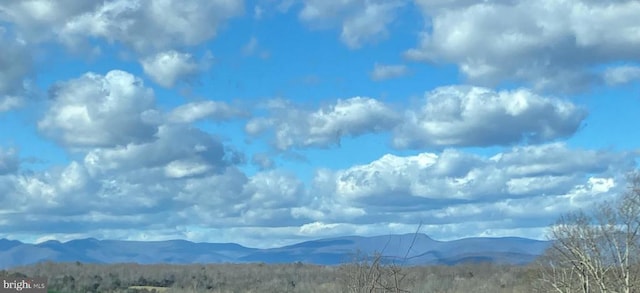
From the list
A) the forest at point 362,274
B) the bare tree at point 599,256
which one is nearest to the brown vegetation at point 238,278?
the forest at point 362,274

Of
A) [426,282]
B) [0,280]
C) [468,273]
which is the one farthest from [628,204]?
[468,273]

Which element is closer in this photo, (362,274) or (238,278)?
(362,274)

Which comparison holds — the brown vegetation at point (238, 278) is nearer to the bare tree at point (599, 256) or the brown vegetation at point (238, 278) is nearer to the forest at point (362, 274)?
the forest at point (362, 274)

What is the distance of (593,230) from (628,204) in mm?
9714

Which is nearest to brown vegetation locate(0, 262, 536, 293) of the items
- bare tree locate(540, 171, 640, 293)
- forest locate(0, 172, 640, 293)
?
forest locate(0, 172, 640, 293)
